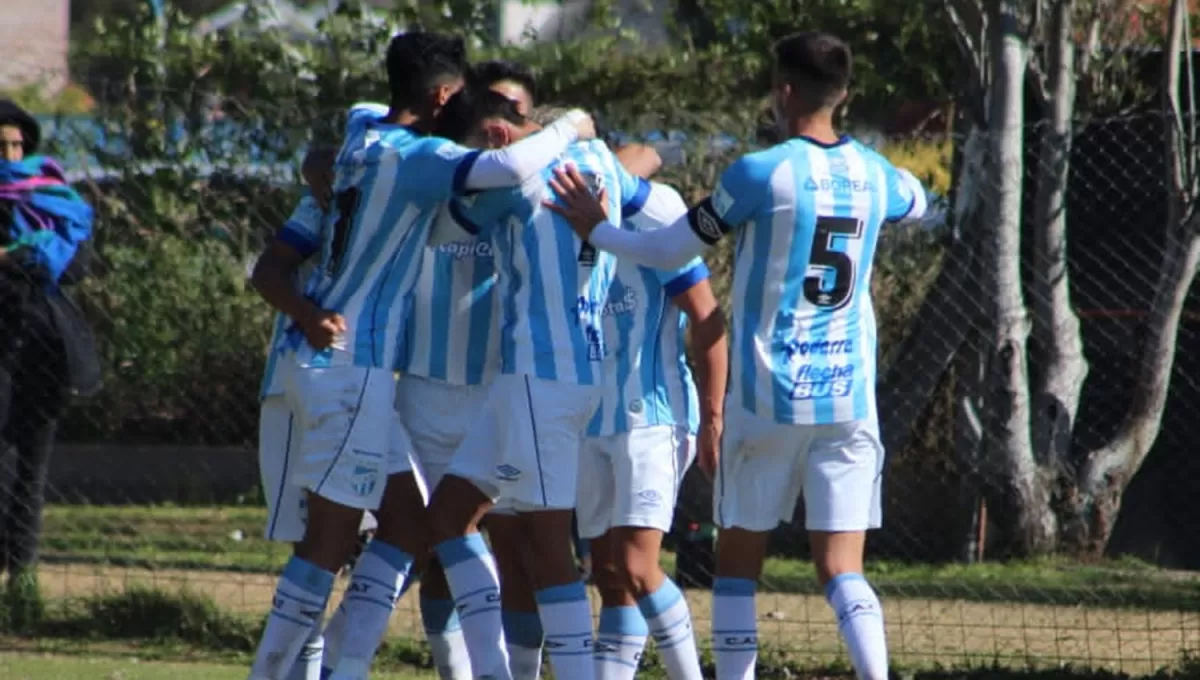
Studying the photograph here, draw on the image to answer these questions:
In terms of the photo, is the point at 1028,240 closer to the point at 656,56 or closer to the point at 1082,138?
the point at 1082,138

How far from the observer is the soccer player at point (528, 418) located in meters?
5.71

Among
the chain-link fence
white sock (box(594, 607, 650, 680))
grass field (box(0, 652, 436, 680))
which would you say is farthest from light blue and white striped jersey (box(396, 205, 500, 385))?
the chain-link fence

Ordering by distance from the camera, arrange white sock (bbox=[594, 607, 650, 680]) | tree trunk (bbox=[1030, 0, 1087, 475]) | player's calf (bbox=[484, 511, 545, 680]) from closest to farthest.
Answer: white sock (bbox=[594, 607, 650, 680]) → player's calf (bbox=[484, 511, 545, 680]) → tree trunk (bbox=[1030, 0, 1087, 475])

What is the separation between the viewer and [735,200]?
18.9 ft

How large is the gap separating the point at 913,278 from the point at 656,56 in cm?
484

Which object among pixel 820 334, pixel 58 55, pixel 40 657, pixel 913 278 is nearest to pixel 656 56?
pixel 58 55

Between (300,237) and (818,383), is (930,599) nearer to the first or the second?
(818,383)

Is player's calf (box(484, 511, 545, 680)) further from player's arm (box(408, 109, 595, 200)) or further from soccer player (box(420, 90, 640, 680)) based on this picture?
player's arm (box(408, 109, 595, 200))

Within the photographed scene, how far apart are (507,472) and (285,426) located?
909mm

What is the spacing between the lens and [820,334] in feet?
19.1

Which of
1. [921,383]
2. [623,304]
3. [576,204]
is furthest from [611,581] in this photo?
[921,383]

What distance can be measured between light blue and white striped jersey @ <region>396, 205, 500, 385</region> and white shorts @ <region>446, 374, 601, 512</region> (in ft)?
0.96

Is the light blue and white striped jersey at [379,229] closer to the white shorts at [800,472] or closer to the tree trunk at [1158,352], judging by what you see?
the white shorts at [800,472]

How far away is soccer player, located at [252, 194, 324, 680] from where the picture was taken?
20.0ft
